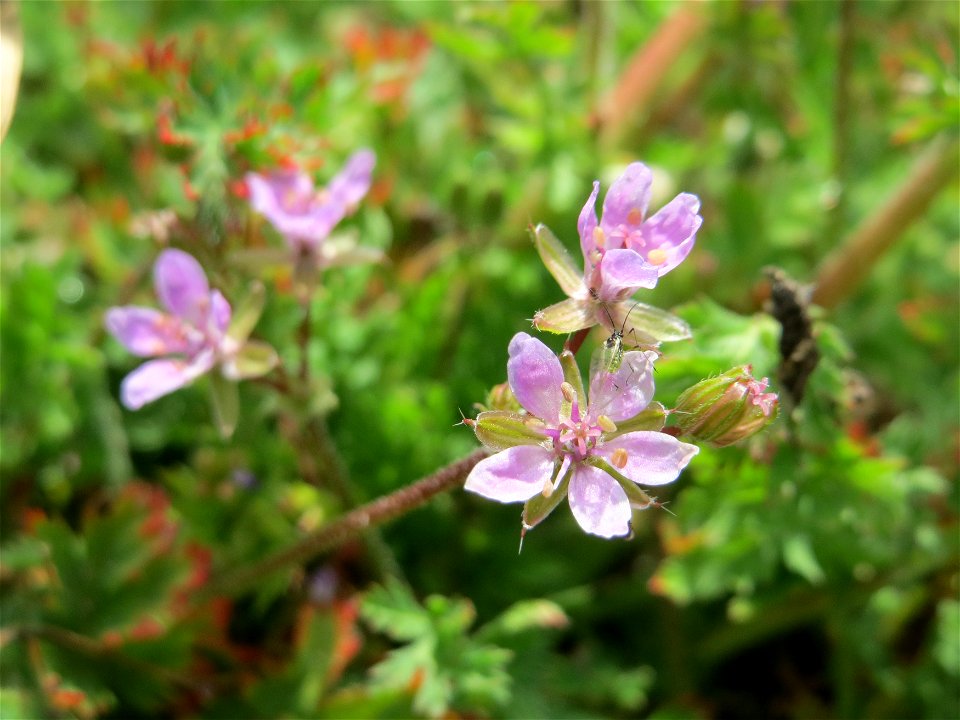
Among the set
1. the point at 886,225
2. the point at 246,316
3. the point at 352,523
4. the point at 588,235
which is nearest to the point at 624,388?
the point at 588,235

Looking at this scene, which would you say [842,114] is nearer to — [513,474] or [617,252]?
[617,252]

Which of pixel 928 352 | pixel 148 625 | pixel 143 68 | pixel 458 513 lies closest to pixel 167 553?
pixel 148 625

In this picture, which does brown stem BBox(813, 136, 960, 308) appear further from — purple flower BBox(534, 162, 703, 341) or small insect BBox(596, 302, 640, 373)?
small insect BBox(596, 302, 640, 373)

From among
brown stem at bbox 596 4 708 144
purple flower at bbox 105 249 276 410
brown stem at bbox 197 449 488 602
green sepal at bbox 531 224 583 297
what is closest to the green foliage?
brown stem at bbox 197 449 488 602

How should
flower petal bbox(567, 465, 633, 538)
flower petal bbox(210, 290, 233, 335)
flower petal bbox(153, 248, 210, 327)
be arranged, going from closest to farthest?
flower petal bbox(567, 465, 633, 538), flower petal bbox(210, 290, 233, 335), flower petal bbox(153, 248, 210, 327)

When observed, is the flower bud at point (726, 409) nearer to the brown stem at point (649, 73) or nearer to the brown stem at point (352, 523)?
the brown stem at point (352, 523)

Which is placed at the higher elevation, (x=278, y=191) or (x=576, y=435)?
(x=278, y=191)
